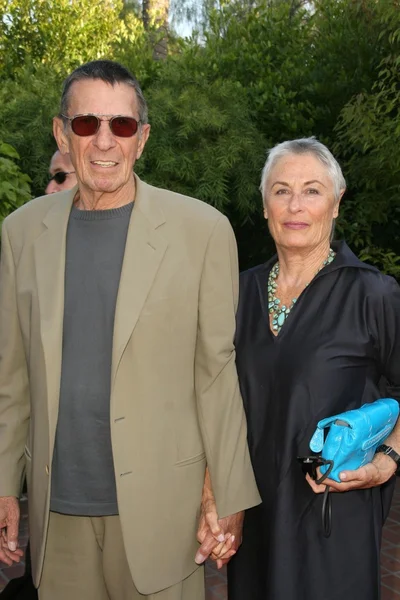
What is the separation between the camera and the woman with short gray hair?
2.55 meters

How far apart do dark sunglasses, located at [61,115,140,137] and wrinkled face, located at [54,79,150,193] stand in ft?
0.04

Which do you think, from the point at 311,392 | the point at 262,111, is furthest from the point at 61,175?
the point at 262,111

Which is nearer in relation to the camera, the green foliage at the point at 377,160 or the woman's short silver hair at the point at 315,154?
the woman's short silver hair at the point at 315,154

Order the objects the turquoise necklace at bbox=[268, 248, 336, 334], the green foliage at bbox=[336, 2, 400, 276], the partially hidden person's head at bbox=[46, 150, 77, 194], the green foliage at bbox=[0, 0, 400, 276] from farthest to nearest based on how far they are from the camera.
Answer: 1. the green foliage at bbox=[0, 0, 400, 276]
2. the green foliage at bbox=[336, 2, 400, 276]
3. the partially hidden person's head at bbox=[46, 150, 77, 194]
4. the turquoise necklace at bbox=[268, 248, 336, 334]

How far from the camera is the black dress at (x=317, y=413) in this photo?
255 centimetres

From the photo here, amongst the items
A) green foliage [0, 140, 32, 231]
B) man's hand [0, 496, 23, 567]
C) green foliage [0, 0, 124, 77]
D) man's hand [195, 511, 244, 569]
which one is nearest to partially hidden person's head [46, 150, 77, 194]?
green foliage [0, 140, 32, 231]

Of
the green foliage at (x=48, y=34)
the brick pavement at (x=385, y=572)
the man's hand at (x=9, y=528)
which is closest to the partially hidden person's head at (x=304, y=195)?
the man's hand at (x=9, y=528)

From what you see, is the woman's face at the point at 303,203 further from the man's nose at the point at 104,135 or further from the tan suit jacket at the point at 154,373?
the man's nose at the point at 104,135

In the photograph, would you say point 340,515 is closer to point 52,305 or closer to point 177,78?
point 52,305

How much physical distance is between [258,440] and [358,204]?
20.7 ft

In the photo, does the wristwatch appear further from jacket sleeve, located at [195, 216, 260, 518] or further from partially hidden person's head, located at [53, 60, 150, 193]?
partially hidden person's head, located at [53, 60, 150, 193]

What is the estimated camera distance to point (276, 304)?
2791 mm

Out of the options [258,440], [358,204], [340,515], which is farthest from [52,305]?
[358,204]

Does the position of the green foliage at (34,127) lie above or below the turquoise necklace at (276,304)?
above
